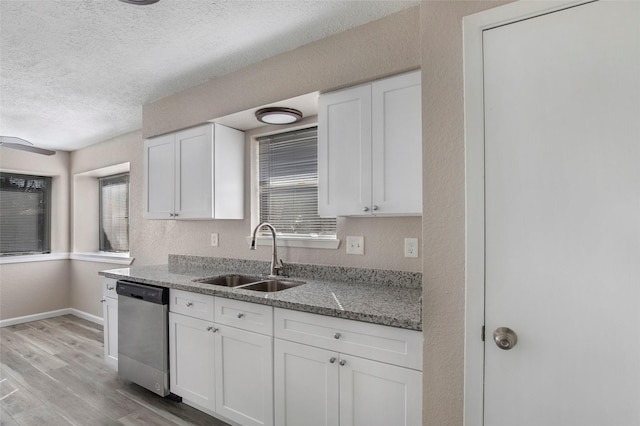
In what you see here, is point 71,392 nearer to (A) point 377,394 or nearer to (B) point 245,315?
(B) point 245,315

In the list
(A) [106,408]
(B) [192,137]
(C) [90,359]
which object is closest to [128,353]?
(A) [106,408]

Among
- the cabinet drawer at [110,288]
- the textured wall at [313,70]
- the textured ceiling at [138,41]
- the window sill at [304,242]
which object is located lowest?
the cabinet drawer at [110,288]

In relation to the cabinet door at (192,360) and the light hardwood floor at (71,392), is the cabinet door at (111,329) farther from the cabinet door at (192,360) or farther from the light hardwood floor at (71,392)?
the cabinet door at (192,360)

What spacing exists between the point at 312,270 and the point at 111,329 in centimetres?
189

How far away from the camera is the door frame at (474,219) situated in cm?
125

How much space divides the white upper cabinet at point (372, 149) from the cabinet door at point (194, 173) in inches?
42.8

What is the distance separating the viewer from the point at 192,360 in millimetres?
2262

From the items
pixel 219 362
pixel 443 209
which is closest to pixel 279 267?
pixel 219 362

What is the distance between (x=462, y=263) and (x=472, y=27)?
2.84 feet

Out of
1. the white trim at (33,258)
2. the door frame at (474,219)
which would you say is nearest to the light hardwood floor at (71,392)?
the white trim at (33,258)

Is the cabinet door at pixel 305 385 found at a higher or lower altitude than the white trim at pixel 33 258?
lower

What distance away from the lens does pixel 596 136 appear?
3.56ft

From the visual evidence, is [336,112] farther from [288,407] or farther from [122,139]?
[122,139]

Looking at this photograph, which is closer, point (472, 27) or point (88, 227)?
point (472, 27)
